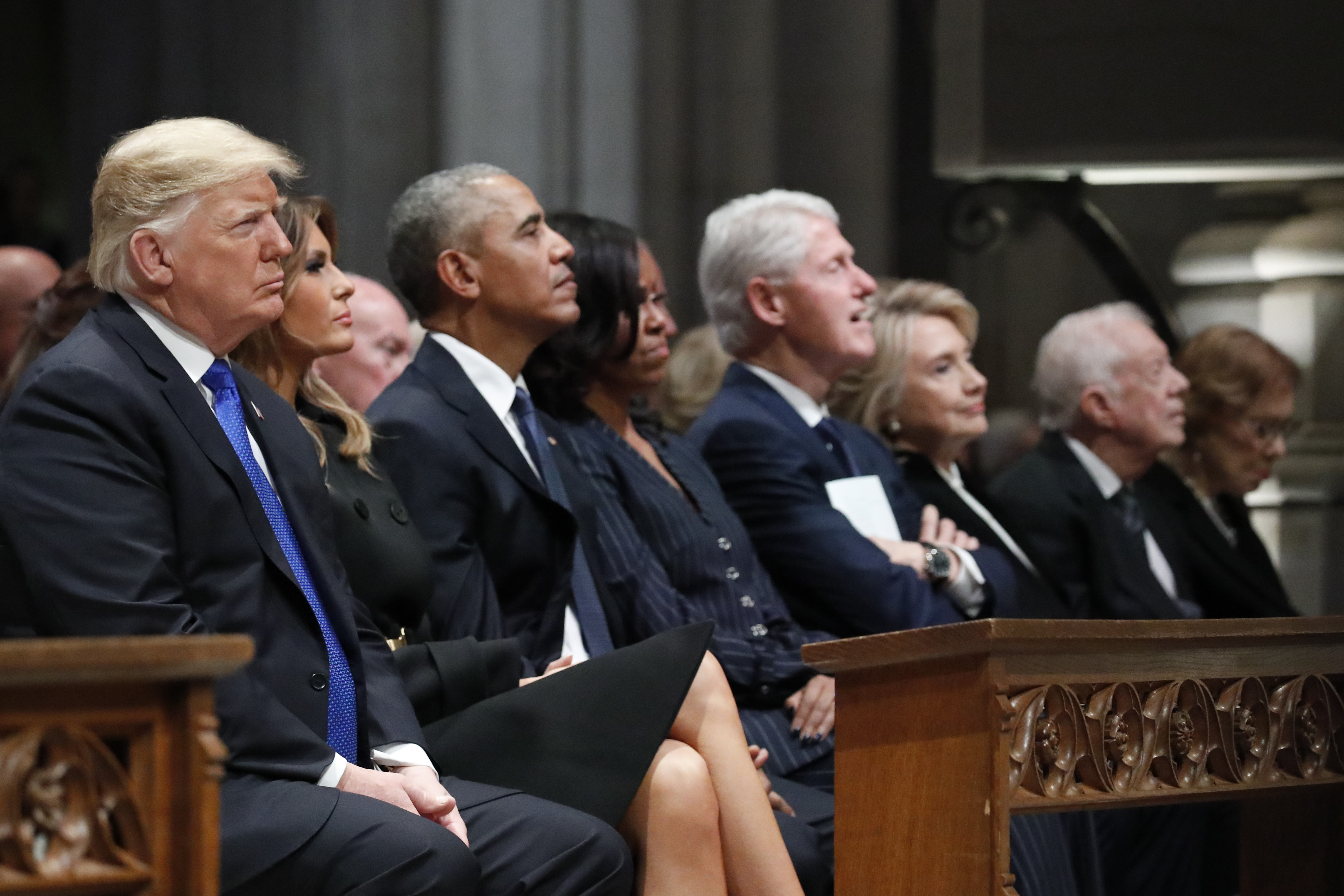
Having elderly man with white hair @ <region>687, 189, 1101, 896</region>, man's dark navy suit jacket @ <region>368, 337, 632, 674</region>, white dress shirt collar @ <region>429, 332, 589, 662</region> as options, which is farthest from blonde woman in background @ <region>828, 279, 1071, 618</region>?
man's dark navy suit jacket @ <region>368, 337, 632, 674</region>

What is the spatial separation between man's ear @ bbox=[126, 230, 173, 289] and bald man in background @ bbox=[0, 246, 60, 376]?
71.9 inches

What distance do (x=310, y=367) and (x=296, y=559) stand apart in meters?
0.84

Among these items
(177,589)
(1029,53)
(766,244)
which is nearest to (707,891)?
(177,589)

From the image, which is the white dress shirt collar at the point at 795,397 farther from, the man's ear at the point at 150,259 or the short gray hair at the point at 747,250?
the man's ear at the point at 150,259

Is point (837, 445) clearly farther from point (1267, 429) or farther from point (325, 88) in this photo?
point (325, 88)

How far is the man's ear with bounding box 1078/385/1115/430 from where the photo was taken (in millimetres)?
5777

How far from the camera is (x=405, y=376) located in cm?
406

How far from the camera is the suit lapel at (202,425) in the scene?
2842mm

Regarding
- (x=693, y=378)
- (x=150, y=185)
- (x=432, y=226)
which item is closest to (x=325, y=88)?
(x=693, y=378)

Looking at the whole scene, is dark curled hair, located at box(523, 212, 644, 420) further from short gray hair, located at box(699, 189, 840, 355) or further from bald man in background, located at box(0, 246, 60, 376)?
bald man in background, located at box(0, 246, 60, 376)

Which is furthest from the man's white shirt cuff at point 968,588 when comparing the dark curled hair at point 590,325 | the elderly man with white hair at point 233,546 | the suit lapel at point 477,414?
the elderly man with white hair at point 233,546

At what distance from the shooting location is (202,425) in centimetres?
286

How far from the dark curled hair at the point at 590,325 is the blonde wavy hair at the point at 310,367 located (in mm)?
686

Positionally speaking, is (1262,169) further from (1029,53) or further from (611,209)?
(611,209)
